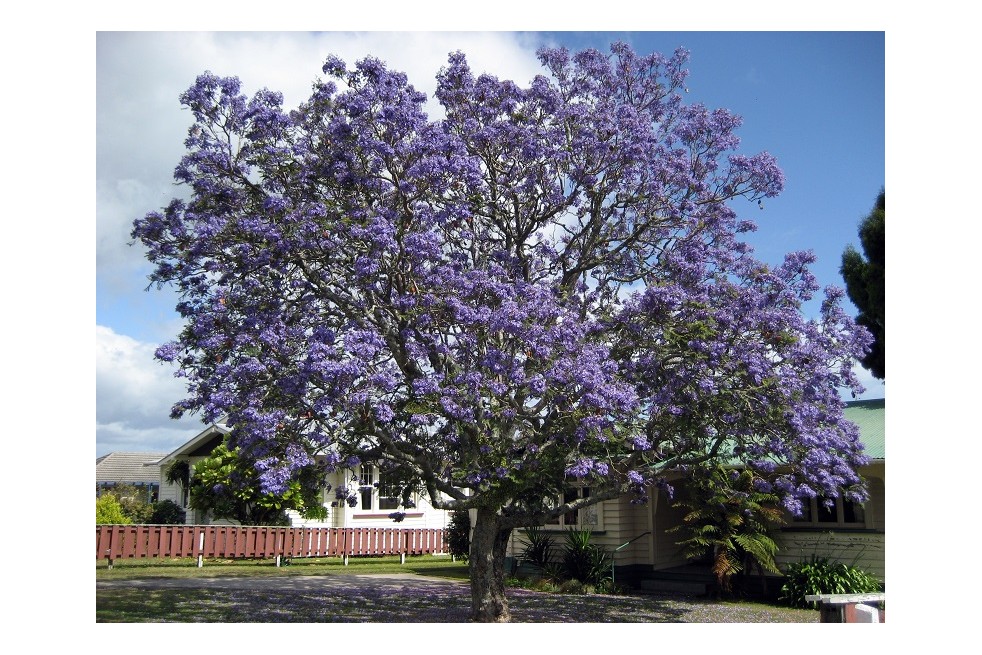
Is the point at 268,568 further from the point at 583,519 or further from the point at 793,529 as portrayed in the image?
the point at 793,529

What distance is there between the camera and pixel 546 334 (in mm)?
11531

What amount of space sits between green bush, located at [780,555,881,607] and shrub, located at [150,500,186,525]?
74.8 feet

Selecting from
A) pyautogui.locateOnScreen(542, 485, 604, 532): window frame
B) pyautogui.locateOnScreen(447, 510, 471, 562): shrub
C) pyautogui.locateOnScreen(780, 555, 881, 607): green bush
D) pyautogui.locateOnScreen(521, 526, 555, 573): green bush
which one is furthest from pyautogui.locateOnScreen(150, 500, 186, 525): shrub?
pyautogui.locateOnScreen(780, 555, 881, 607): green bush

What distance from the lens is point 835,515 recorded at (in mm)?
17500

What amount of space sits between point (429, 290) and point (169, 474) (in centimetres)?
2124

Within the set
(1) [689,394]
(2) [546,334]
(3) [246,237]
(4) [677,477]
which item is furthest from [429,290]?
(4) [677,477]

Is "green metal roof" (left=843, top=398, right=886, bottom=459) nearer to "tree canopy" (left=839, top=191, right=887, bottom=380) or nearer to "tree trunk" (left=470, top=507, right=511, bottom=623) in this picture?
"tree canopy" (left=839, top=191, right=887, bottom=380)

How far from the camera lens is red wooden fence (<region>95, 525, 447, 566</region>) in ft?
67.9

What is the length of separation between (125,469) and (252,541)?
26.0m

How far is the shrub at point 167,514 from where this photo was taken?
3055cm

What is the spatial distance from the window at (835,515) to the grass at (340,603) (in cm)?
251

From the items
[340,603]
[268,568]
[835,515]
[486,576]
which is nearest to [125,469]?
[268,568]

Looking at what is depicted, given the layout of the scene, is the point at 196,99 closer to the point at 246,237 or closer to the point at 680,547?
the point at 246,237

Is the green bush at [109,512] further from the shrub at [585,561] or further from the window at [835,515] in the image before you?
the window at [835,515]
